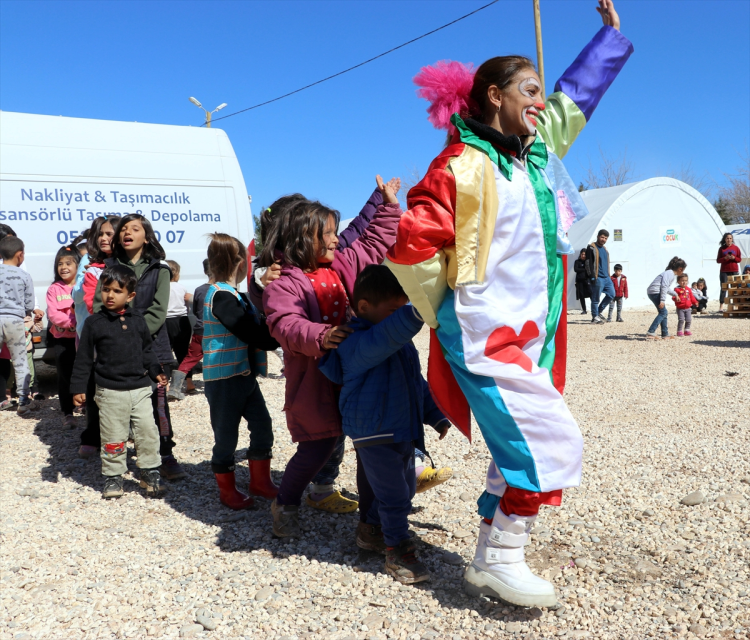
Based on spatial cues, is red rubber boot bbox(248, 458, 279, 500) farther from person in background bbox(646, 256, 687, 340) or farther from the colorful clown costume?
person in background bbox(646, 256, 687, 340)

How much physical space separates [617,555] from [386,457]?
1.09 metres

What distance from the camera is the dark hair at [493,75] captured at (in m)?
2.34

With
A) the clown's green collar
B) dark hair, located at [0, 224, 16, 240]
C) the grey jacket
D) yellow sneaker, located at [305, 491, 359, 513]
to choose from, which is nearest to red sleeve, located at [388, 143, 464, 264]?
the clown's green collar

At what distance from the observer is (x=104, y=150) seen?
6.97m

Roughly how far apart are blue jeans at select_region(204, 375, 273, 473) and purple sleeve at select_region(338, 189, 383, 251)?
898 mm

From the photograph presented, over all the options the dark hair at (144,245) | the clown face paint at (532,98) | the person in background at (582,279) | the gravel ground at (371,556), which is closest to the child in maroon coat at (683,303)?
the person in background at (582,279)

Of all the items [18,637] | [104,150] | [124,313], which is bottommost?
[18,637]

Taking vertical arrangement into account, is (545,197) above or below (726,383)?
above

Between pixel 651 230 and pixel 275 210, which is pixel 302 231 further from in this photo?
pixel 651 230

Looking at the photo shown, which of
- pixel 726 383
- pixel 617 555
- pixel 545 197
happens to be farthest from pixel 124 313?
pixel 726 383

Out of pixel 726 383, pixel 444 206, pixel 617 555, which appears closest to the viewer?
pixel 444 206

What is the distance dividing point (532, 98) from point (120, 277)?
258cm

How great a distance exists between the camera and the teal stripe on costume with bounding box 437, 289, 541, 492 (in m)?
2.13

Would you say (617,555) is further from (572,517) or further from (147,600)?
(147,600)
